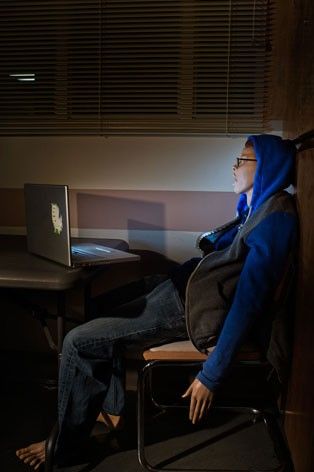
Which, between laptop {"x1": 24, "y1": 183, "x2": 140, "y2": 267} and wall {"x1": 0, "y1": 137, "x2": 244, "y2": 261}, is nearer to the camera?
laptop {"x1": 24, "y1": 183, "x2": 140, "y2": 267}

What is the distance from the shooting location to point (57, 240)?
1672mm

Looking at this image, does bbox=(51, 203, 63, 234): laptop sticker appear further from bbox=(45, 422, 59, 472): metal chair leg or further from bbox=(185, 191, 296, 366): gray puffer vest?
→ bbox=(45, 422, 59, 472): metal chair leg

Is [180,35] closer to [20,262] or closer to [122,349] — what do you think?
[20,262]

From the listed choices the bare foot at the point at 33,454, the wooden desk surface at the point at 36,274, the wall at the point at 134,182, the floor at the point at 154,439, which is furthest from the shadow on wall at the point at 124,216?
the bare foot at the point at 33,454

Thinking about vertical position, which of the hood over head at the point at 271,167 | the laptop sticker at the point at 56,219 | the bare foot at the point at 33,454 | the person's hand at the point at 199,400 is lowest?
the bare foot at the point at 33,454

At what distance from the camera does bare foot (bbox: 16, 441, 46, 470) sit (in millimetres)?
1785

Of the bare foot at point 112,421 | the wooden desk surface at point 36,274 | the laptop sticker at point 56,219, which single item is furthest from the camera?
the bare foot at point 112,421

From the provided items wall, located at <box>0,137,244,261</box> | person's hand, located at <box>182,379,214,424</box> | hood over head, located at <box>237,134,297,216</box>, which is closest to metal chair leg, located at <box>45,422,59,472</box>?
person's hand, located at <box>182,379,214,424</box>

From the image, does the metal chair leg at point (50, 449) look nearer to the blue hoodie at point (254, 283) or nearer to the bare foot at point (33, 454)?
the bare foot at point (33, 454)

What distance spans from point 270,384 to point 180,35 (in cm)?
163

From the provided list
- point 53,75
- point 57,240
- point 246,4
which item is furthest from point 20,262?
point 246,4

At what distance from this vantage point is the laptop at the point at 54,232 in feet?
5.31

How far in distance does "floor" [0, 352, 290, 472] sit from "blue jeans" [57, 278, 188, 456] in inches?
8.2

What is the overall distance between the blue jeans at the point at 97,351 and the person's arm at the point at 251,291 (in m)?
0.25
